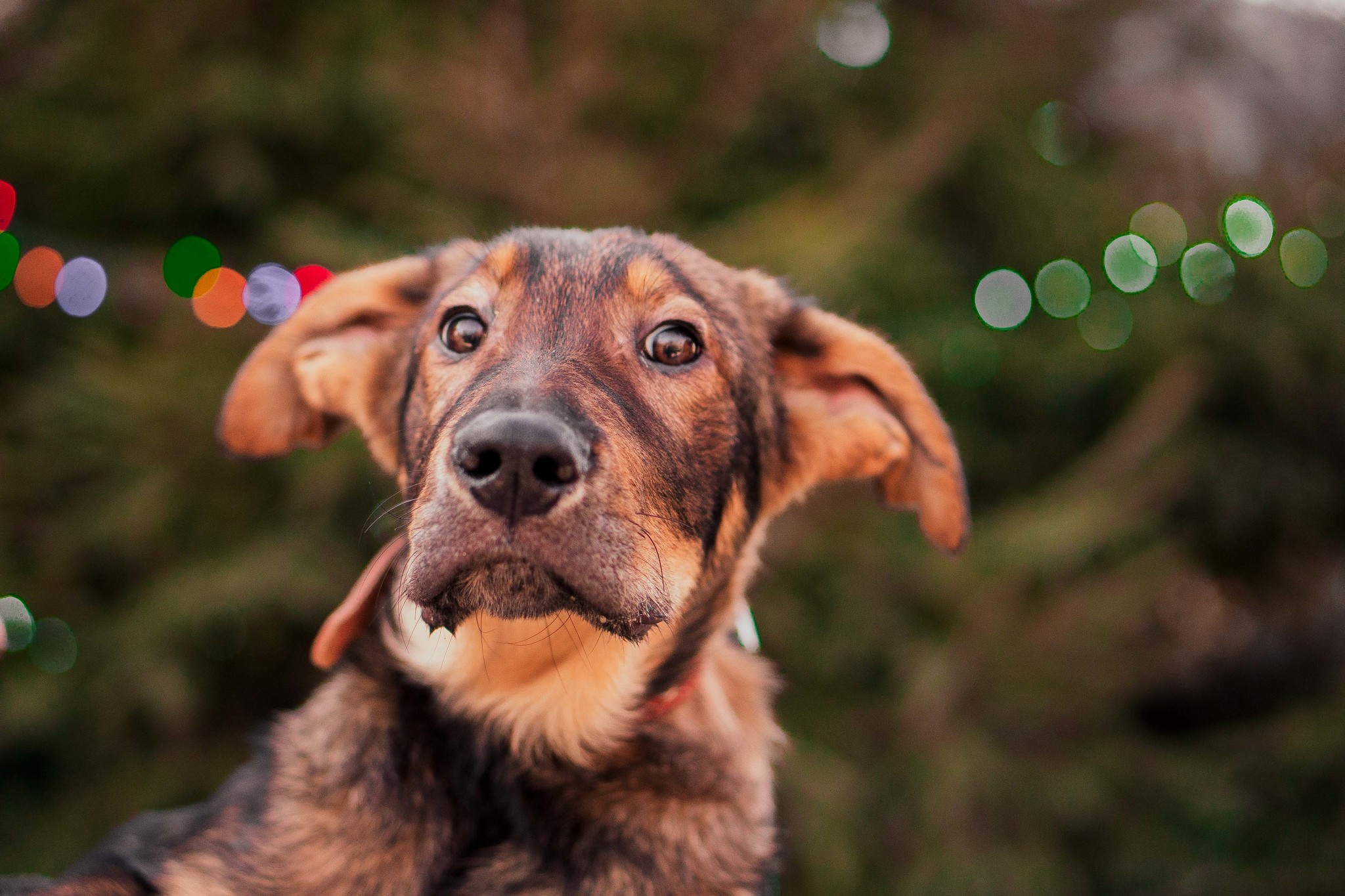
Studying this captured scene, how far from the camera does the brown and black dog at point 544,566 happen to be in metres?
1.86

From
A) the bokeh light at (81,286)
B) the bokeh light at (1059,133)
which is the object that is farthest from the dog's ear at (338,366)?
the bokeh light at (1059,133)

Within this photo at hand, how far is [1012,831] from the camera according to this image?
19.6ft

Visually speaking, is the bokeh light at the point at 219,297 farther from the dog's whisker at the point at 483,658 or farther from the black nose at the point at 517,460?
the black nose at the point at 517,460

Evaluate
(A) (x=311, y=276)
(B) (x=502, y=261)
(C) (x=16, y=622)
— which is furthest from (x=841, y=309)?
(C) (x=16, y=622)

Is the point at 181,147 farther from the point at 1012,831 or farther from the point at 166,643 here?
the point at 1012,831

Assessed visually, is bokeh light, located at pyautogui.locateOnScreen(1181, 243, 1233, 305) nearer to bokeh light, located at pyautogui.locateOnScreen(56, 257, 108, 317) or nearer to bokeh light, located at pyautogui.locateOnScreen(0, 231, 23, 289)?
bokeh light, located at pyautogui.locateOnScreen(56, 257, 108, 317)

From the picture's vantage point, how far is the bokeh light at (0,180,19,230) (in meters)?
4.35

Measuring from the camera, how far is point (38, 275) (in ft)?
14.5

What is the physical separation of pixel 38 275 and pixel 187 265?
62 centimetres

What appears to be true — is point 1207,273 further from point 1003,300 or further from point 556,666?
point 556,666

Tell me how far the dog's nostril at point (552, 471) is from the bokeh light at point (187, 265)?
3.75m

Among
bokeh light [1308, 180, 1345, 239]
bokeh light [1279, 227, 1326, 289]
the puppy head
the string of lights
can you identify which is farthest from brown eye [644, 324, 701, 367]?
bokeh light [1308, 180, 1345, 239]

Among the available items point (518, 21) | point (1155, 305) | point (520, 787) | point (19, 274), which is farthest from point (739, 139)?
point (520, 787)

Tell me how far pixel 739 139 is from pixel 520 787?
4721 mm
